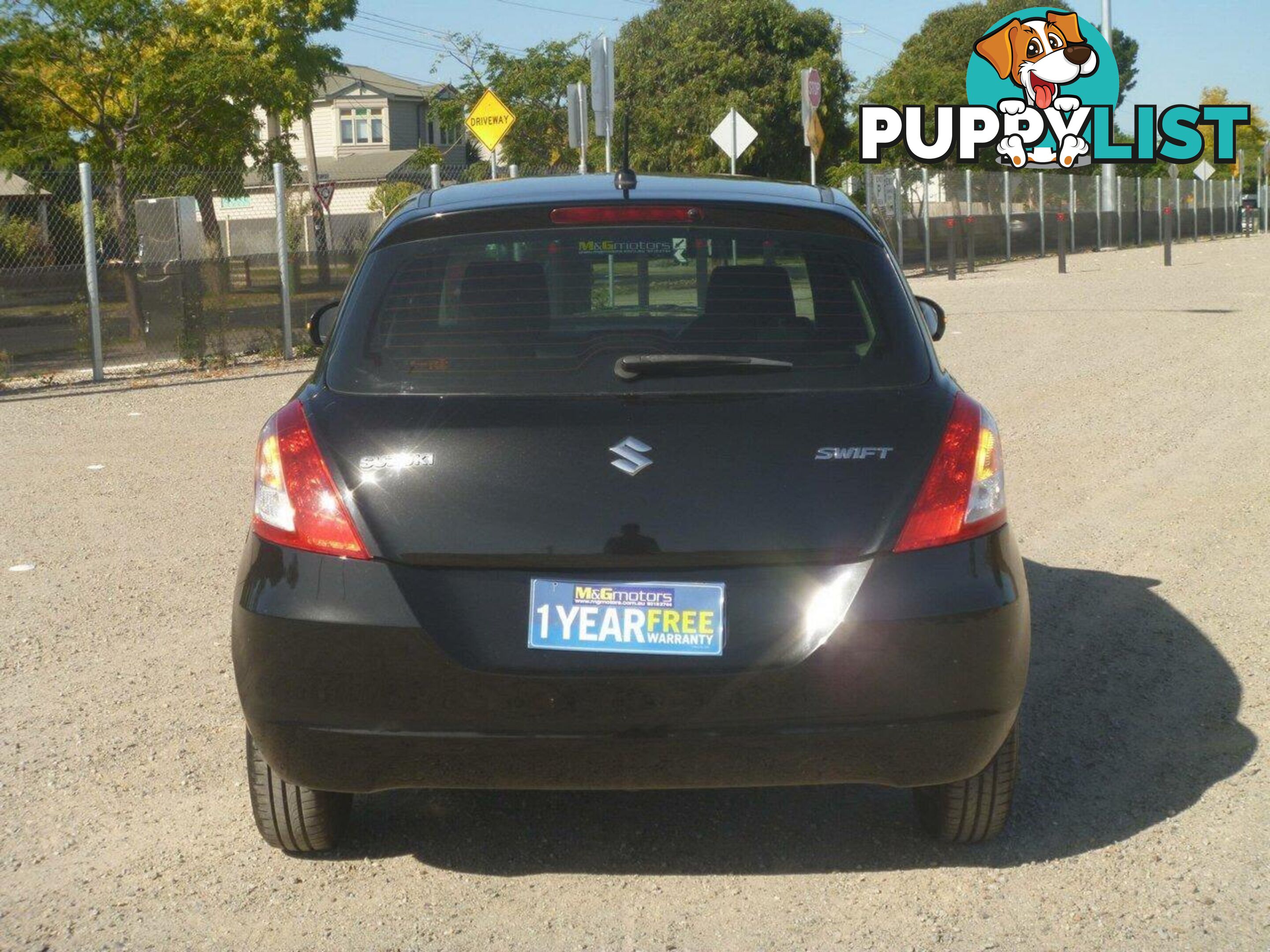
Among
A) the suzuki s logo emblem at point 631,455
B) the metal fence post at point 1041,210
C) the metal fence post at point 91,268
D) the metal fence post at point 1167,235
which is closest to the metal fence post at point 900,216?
the metal fence post at point 1167,235

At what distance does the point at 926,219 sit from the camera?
35.8 m

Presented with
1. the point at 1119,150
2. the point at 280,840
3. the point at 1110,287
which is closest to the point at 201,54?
the point at 1110,287

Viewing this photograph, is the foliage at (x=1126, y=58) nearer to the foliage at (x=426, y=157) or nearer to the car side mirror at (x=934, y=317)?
the foliage at (x=426, y=157)

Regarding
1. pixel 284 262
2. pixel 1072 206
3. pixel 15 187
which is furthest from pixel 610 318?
pixel 1072 206

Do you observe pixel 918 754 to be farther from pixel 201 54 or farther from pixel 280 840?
pixel 201 54

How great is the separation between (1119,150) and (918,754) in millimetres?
62710

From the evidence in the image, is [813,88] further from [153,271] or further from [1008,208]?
[1008,208]

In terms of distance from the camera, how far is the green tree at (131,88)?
22984mm

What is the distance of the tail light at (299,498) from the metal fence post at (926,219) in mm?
33166

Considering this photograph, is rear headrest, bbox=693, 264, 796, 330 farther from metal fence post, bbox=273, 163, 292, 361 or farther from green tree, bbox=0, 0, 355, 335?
green tree, bbox=0, 0, 355, 335

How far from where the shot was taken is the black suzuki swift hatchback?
3320mm

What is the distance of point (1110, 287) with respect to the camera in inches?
1107

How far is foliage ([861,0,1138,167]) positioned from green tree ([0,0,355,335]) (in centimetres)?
2844

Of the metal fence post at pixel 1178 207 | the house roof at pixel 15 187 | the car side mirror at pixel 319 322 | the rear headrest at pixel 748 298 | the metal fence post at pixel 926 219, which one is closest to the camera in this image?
the rear headrest at pixel 748 298
